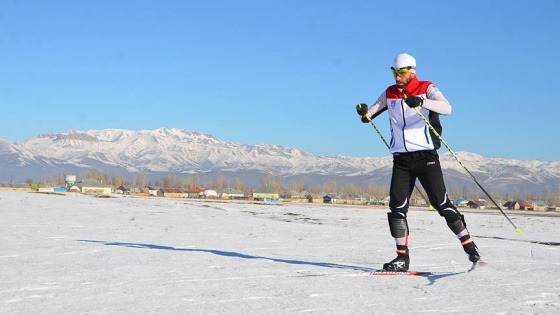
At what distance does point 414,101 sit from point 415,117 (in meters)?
0.44

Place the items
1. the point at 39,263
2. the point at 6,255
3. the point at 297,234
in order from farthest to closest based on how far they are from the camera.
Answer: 1. the point at 297,234
2. the point at 6,255
3. the point at 39,263

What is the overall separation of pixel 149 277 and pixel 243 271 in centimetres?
106

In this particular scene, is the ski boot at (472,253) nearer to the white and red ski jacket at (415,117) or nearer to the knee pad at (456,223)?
the knee pad at (456,223)

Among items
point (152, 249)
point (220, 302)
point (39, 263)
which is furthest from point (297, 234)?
point (220, 302)

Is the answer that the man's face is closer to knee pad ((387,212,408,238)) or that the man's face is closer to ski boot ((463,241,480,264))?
knee pad ((387,212,408,238))

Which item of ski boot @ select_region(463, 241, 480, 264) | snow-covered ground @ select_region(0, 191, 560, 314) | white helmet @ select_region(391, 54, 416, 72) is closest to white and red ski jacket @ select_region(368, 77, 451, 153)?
white helmet @ select_region(391, 54, 416, 72)

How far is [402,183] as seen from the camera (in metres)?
7.41

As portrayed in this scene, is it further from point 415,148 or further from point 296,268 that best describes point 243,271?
point 415,148

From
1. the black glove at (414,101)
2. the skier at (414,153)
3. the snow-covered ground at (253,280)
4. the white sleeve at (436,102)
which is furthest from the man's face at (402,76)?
the snow-covered ground at (253,280)

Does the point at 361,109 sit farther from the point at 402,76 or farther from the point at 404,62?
the point at 404,62

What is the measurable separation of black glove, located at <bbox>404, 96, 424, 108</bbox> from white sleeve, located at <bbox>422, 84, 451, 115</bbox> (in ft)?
0.56

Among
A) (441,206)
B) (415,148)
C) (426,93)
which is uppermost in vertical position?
(426,93)

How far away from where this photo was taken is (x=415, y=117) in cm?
742

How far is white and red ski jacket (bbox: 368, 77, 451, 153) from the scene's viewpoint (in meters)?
7.34
